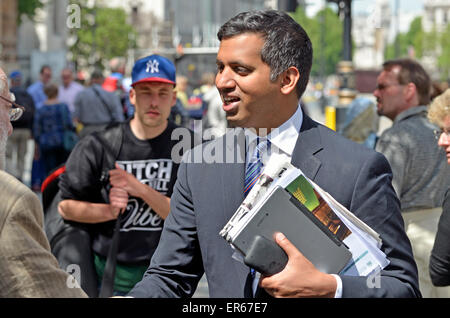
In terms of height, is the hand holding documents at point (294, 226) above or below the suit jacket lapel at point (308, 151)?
below

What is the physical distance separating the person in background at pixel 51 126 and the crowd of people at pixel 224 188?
305 inches

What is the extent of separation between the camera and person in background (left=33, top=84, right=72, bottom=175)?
12.4 metres

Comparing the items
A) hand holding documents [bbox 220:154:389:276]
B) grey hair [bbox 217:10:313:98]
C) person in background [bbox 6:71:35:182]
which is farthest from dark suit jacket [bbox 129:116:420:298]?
person in background [bbox 6:71:35:182]

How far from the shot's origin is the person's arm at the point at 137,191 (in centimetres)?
430

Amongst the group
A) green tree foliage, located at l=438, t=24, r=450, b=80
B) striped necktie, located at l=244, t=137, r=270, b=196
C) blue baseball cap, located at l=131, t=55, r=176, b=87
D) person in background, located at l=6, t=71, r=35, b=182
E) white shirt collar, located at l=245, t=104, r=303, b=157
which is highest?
green tree foliage, located at l=438, t=24, r=450, b=80

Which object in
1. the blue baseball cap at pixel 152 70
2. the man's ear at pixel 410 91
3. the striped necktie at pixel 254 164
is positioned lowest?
the striped necktie at pixel 254 164

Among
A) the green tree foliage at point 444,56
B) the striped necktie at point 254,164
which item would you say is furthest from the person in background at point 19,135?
the green tree foliage at point 444,56

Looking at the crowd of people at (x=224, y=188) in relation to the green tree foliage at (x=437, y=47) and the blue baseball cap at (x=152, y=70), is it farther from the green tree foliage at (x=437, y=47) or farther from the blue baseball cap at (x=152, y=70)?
the green tree foliage at (x=437, y=47)

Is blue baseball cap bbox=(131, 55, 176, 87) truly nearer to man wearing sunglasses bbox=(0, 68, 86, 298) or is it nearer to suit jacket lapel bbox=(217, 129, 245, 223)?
suit jacket lapel bbox=(217, 129, 245, 223)

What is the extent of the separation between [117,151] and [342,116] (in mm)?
8813

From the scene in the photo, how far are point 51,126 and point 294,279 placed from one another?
10721mm

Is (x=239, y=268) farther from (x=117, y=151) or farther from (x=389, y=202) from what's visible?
(x=117, y=151)

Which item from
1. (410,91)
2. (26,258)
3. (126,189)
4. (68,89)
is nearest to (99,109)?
(68,89)
